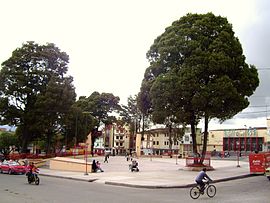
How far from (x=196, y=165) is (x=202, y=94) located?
23.2 ft

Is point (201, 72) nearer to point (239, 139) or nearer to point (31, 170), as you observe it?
point (31, 170)

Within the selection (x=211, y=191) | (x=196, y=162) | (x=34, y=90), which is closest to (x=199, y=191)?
(x=211, y=191)

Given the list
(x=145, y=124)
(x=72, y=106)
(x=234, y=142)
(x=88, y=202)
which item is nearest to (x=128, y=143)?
(x=234, y=142)

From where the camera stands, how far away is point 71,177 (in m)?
31.2

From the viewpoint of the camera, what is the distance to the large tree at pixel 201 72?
30.5m

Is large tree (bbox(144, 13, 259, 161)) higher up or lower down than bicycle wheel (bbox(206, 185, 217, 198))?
higher up

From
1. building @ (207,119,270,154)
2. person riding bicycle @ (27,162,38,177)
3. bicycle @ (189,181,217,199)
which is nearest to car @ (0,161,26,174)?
person riding bicycle @ (27,162,38,177)

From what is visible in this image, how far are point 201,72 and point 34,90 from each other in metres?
25.4

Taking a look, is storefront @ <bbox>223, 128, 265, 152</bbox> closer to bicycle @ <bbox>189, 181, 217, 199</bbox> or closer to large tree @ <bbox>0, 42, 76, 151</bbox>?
large tree @ <bbox>0, 42, 76, 151</bbox>

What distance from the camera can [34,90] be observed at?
4831 centimetres

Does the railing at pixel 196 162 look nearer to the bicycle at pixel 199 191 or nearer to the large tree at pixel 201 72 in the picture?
the large tree at pixel 201 72

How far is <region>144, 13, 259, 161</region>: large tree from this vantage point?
30.5 meters

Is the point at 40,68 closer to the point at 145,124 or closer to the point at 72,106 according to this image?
the point at 72,106

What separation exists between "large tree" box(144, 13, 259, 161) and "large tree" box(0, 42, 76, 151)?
57.2ft
